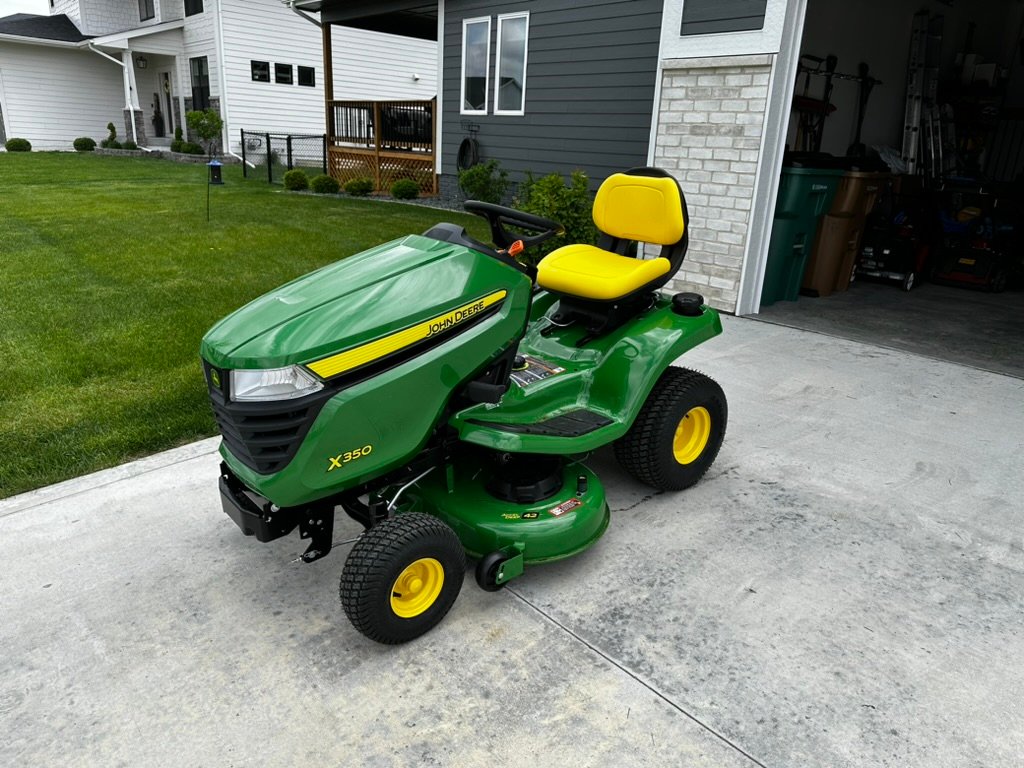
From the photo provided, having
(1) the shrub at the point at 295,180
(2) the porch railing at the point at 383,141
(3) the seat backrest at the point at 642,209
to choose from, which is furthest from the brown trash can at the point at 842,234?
(1) the shrub at the point at 295,180

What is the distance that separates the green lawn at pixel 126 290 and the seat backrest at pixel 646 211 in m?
2.15

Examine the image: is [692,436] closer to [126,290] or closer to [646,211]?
[646,211]

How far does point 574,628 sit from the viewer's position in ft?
7.41

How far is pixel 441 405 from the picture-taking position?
2199 millimetres

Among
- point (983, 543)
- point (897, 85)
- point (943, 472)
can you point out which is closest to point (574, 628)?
point (983, 543)

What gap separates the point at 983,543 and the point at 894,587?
1.82 ft

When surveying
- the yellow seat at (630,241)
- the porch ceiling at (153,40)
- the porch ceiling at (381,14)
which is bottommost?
the yellow seat at (630,241)

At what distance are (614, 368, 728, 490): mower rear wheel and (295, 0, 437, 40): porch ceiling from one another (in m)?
9.47

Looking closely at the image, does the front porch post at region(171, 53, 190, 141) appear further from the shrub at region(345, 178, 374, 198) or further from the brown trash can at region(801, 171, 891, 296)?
the brown trash can at region(801, 171, 891, 296)

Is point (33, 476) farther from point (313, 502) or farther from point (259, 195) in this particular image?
point (259, 195)

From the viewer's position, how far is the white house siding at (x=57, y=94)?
22.0 meters

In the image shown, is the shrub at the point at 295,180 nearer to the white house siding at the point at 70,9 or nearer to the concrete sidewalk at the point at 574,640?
the concrete sidewalk at the point at 574,640

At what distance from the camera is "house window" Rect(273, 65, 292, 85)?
19500 mm

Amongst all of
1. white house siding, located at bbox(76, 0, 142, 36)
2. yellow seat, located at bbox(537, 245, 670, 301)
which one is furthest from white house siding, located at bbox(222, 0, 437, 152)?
yellow seat, located at bbox(537, 245, 670, 301)
